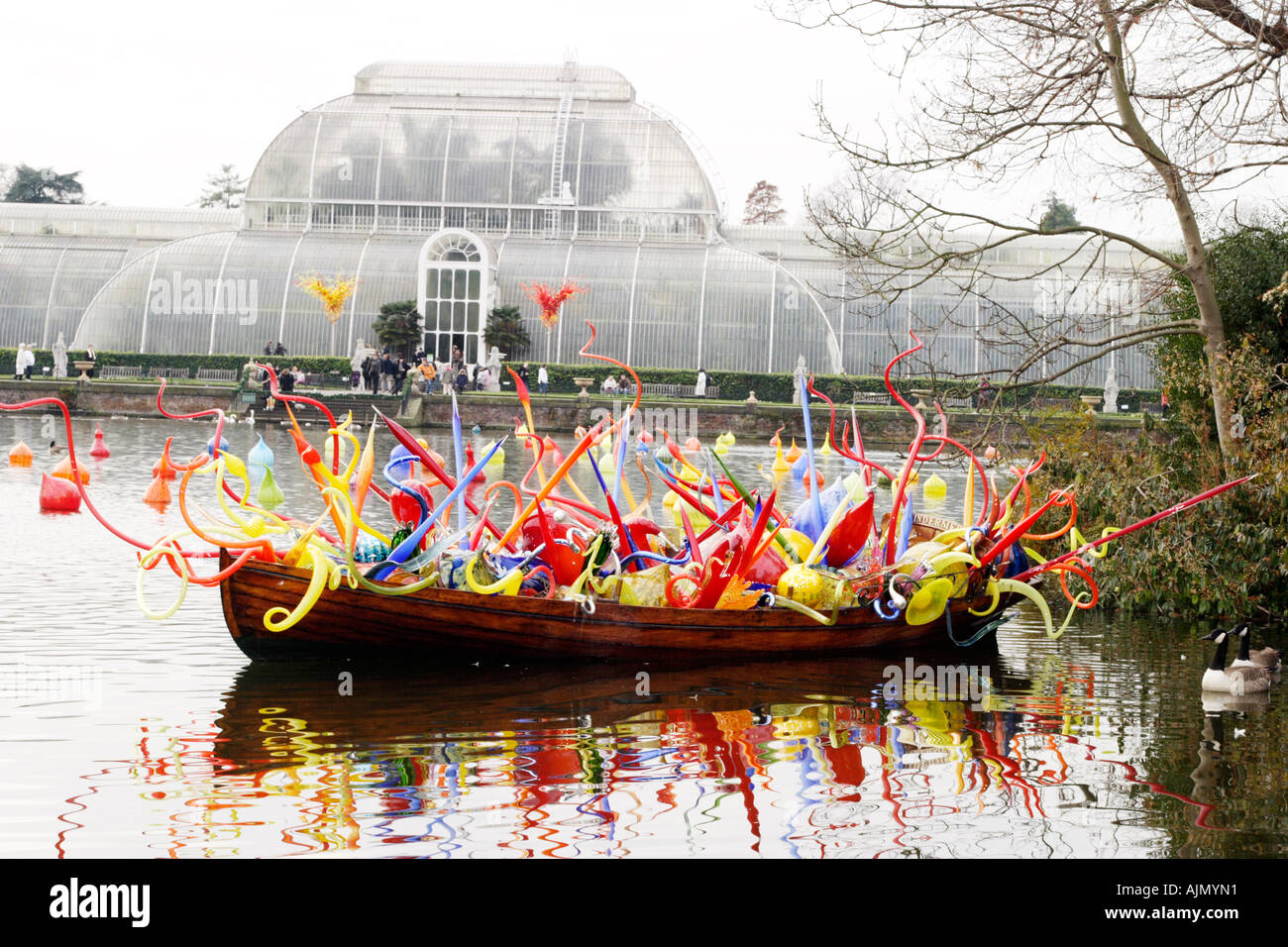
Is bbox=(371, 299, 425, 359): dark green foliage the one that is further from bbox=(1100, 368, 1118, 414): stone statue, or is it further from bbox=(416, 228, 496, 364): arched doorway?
bbox=(1100, 368, 1118, 414): stone statue

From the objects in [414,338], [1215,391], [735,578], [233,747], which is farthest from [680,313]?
[233,747]

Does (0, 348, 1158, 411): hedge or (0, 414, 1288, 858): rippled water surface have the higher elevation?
(0, 348, 1158, 411): hedge

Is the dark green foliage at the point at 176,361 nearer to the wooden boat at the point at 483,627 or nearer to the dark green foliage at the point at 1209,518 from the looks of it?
the dark green foliage at the point at 1209,518

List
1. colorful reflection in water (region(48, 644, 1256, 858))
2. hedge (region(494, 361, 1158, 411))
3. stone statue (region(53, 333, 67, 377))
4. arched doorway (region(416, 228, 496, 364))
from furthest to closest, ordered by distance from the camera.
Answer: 1. arched doorway (region(416, 228, 496, 364))
2. hedge (region(494, 361, 1158, 411))
3. stone statue (region(53, 333, 67, 377))
4. colorful reflection in water (region(48, 644, 1256, 858))

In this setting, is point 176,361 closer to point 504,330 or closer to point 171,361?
point 171,361

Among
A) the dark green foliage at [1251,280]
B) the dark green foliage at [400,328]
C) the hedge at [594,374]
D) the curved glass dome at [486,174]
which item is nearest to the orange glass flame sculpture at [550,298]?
the hedge at [594,374]

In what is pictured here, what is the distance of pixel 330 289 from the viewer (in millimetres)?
44312

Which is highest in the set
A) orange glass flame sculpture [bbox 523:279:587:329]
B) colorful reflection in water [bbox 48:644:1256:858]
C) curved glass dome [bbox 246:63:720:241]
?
curved glass dome [bbox 246:63:720:241]

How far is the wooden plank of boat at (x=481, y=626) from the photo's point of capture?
9516 millimetres

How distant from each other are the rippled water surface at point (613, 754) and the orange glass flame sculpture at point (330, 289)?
32.7 meters

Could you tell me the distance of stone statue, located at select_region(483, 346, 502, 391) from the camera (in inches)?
1612

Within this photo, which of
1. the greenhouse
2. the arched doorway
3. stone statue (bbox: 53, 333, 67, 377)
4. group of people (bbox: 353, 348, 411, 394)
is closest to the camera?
group of people (bbox: 353, 348, 411, 394)

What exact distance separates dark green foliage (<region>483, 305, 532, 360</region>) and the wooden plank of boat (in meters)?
34.0

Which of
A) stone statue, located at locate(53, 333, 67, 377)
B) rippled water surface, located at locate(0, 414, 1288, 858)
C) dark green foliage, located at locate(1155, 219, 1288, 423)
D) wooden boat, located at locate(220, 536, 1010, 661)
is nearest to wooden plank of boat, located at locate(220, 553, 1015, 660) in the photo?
wooden boat, located at locate(220, 536, 1010, 661)
